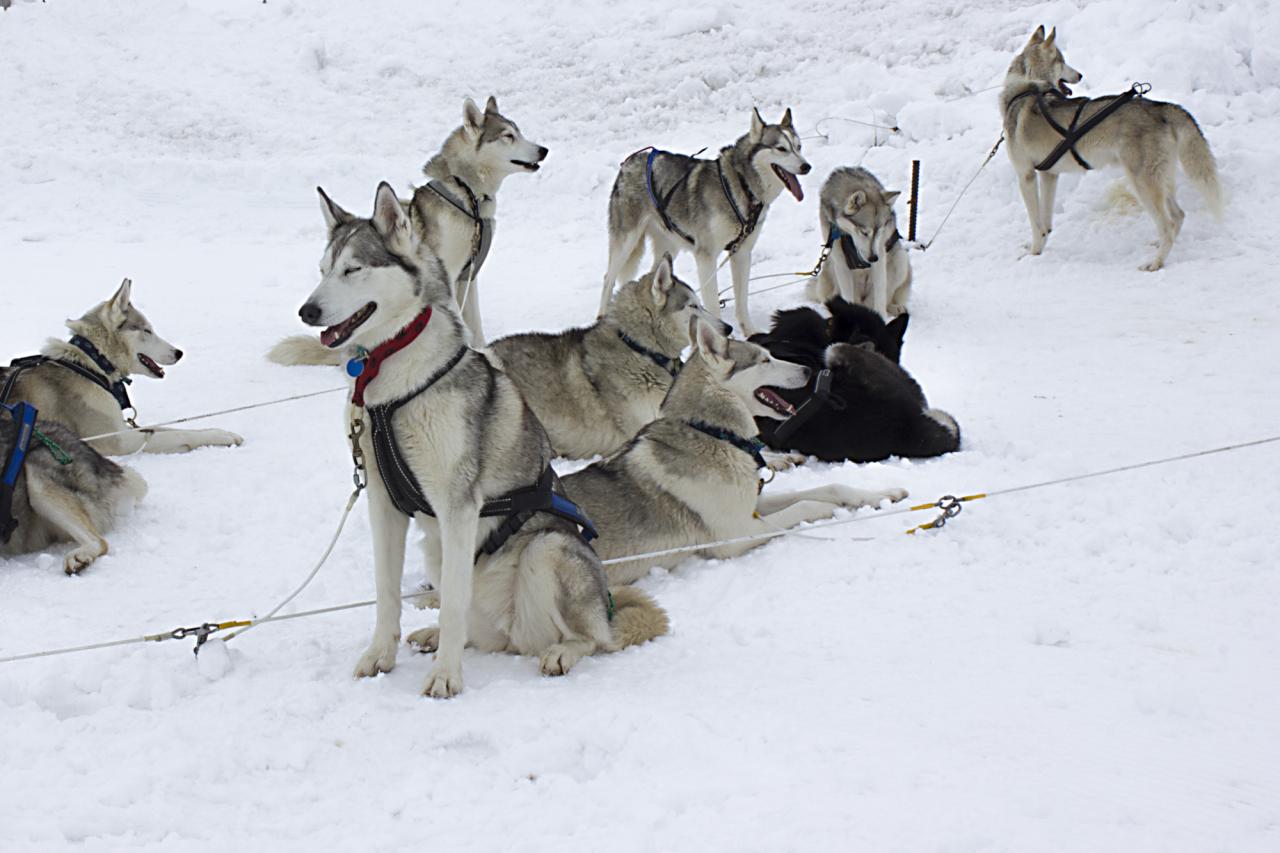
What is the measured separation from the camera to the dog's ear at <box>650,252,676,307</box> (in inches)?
219

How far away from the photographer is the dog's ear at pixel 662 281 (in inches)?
219

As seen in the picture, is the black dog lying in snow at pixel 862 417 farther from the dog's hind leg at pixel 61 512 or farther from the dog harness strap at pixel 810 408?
the dog's hind leg at pixel 61 512

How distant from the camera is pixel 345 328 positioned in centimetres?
302

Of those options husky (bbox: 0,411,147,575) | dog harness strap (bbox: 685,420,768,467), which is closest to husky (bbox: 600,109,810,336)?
dog harness strap (bbox: 685,420,768,467)

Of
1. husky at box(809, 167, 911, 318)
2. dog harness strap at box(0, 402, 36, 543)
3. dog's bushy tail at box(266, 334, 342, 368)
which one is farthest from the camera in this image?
husky at box(809, 167, 911, 318)

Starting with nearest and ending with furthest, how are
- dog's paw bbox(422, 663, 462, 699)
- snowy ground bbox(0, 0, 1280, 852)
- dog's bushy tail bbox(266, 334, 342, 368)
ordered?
1. snowy ground bbox(0, 0, 1280, 852)
2. dog's paw bbox(422, 663, 462, 699)
3. dog's bushy tail bbox(266, 334, 342, 368)

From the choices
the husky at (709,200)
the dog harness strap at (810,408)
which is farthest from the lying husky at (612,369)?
the husky at (709,200)

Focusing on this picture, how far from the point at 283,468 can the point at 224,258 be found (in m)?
6.19

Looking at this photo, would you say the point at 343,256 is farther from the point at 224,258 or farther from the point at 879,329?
the point at 224,258

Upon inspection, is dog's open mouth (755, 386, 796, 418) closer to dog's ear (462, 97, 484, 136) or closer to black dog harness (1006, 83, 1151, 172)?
dog's ear (462, 97, 484, 136)

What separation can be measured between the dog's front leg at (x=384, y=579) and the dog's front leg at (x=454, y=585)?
8.7 inches

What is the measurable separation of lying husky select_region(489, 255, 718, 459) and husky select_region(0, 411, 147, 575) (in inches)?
89.6

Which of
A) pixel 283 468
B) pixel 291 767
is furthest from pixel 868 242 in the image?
Answer: pixel 291 767

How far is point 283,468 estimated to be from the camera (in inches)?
225
